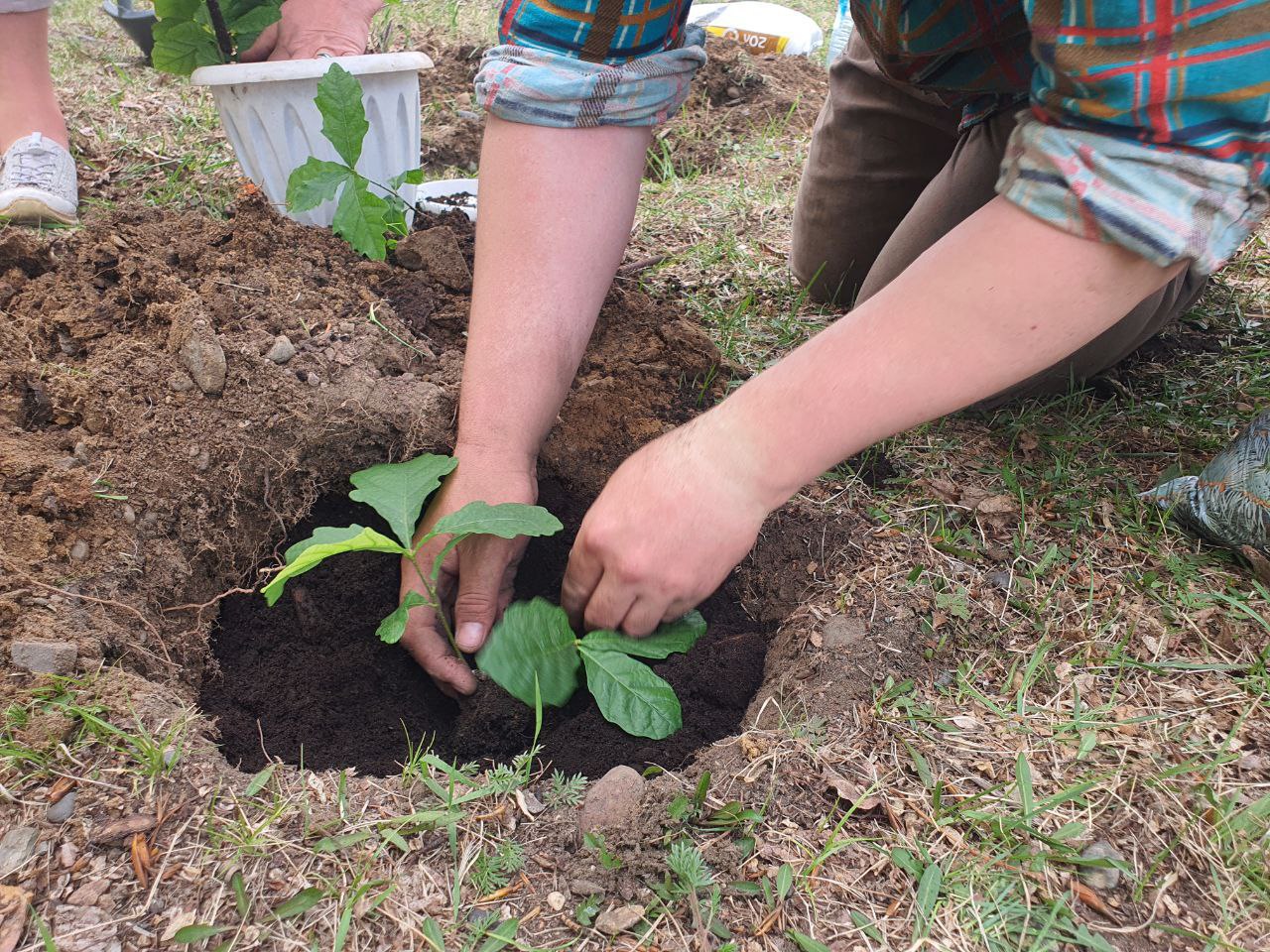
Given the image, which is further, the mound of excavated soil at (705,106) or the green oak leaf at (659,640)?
the mound of excavated soil at (705,106)

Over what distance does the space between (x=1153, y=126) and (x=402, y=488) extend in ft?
3.66

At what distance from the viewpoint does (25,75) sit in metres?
2.49

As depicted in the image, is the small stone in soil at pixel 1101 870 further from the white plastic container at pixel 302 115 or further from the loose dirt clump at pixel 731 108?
the loose dirt clump at pixel 731 108

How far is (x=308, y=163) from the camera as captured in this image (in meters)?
1.94

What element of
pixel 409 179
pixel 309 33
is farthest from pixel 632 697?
pixel 309 33

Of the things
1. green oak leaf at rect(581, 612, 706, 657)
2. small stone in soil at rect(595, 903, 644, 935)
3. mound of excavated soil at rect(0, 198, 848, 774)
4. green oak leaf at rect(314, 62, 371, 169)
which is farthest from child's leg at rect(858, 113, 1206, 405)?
small stone in soil at rect(595, 903, 644, 935)

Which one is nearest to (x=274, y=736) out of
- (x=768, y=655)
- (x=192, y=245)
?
(x=768, y=655)

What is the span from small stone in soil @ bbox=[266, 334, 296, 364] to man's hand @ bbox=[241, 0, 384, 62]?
92 cm

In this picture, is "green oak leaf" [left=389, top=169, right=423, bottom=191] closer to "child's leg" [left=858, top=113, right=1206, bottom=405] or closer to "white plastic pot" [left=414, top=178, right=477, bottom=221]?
"white plastic pot" [left=414, top=178, right=477, bottom=221]

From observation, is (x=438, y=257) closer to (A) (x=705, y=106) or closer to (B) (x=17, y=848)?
(B) (x=17, y=848)

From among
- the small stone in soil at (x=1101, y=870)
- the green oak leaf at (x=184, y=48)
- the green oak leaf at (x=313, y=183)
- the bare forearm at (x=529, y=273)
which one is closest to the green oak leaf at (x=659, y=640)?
the bare forearm at (x=529, y=273)

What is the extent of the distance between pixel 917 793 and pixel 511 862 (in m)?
0.54

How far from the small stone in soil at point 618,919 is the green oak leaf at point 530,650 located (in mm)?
411

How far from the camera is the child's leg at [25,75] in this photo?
2426 mm
